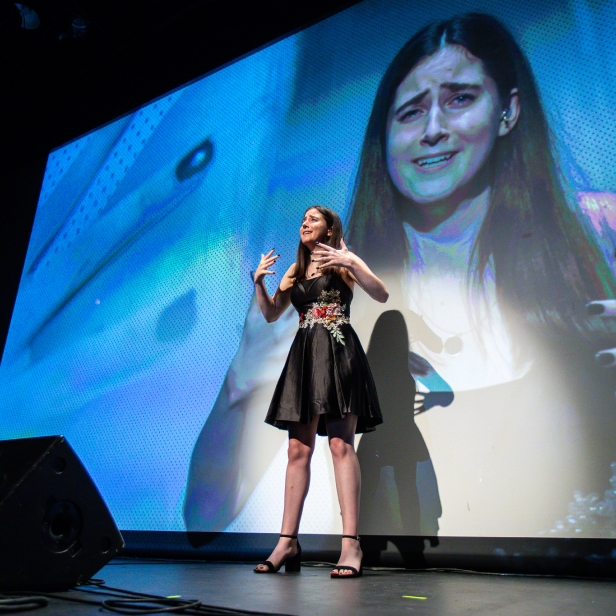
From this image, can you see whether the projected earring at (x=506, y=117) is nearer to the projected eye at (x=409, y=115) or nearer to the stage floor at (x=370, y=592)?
the projected eye at (x=409, y=115)

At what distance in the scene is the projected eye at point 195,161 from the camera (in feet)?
12.0

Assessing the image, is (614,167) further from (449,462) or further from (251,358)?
(251,358)

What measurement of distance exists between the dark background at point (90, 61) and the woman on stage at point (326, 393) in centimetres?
182

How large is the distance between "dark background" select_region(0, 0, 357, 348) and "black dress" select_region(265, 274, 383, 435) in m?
1.86

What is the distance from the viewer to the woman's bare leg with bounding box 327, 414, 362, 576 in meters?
2.06

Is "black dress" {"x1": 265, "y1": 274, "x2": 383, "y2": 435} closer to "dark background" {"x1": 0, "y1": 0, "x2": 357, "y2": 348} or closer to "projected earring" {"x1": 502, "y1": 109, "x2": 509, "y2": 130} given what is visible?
"projected earring" {"x1": 502, "y1": 109, "x2": 509, "y2": 130}

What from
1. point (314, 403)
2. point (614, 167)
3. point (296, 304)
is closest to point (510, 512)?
point (314, 403)

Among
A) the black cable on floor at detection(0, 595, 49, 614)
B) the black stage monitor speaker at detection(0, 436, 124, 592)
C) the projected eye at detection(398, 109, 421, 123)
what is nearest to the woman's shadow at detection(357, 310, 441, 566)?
the projected eye at detection(398, 109, 421, 123)

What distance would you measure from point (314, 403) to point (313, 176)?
1.41 meters

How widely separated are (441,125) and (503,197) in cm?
47

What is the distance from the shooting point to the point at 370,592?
166cm

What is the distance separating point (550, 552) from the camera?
84.7 inches

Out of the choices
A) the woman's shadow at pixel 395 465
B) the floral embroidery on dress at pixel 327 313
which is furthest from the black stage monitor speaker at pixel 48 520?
the woman's shadow at pixel 395 465

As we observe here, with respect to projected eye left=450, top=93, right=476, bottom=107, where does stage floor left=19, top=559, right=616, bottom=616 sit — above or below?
below
